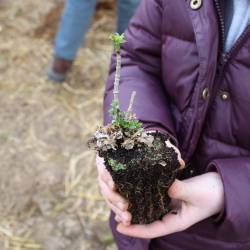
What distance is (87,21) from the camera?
2.54 m

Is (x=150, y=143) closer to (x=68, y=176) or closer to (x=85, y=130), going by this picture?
Result: (x=68, y=176)

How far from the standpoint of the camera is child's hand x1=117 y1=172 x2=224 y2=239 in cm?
94

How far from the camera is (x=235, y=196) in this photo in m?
0.95

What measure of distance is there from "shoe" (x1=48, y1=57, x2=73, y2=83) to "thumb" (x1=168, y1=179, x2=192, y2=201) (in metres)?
1.85

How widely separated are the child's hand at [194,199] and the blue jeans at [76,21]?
1.67 m

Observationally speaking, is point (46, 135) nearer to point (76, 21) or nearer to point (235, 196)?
point (76, 21)

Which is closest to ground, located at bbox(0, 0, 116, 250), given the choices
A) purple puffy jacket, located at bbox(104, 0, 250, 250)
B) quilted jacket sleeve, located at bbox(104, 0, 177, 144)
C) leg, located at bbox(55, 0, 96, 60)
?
leg, located at bbox(55, 0, 96, 60)

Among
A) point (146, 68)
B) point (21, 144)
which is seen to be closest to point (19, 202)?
point (21, 144)

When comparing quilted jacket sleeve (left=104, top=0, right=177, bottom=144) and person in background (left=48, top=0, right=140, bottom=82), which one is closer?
quilted jacket sleeve (left=104, top=0, right=177, bottom=144)

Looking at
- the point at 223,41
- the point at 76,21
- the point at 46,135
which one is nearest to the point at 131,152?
the point at 223,41

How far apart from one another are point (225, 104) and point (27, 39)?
2223 millimetres

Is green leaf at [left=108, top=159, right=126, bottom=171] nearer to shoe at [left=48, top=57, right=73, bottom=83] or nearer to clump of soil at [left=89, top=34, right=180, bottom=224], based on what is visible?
clump of soil at [left=89, top=34, right=180, bottom=224]

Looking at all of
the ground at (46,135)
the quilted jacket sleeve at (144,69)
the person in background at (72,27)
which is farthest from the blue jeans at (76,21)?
the quilted jacket sleeve at (144,69)

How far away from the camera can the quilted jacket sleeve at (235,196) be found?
94 centimetres
